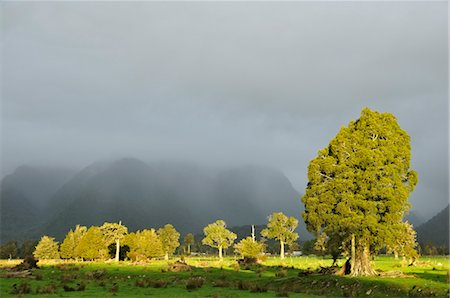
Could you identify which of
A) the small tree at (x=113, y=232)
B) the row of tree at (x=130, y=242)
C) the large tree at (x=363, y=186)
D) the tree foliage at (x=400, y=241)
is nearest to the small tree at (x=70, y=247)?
the row of tree at (x=130, y=242)

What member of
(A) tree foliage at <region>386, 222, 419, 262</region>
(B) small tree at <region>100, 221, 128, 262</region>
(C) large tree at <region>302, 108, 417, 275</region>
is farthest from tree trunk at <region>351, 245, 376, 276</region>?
(B) small tree at <region>100, 221, 128, 262</region>

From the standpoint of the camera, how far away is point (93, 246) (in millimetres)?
110125

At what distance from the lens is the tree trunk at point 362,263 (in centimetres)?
4347

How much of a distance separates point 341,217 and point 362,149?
→ 7952 mm

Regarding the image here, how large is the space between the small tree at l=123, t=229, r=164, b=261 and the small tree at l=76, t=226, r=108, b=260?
647 centimetres

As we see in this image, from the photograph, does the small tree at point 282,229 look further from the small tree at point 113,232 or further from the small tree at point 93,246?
the small tree at point 93,246

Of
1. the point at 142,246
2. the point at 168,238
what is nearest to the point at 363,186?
the point at 142,246

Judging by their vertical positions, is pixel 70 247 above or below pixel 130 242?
below

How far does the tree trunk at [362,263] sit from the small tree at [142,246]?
72.3m

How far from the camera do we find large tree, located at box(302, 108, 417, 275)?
1684 inches

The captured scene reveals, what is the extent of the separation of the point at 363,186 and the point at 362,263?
8.35 meters

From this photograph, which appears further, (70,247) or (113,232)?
(70,247)

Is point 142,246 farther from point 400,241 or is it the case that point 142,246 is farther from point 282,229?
point 400,241

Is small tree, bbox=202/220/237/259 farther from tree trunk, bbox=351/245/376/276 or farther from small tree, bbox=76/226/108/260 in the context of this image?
tree trunk, bbox=351/245/376/276
